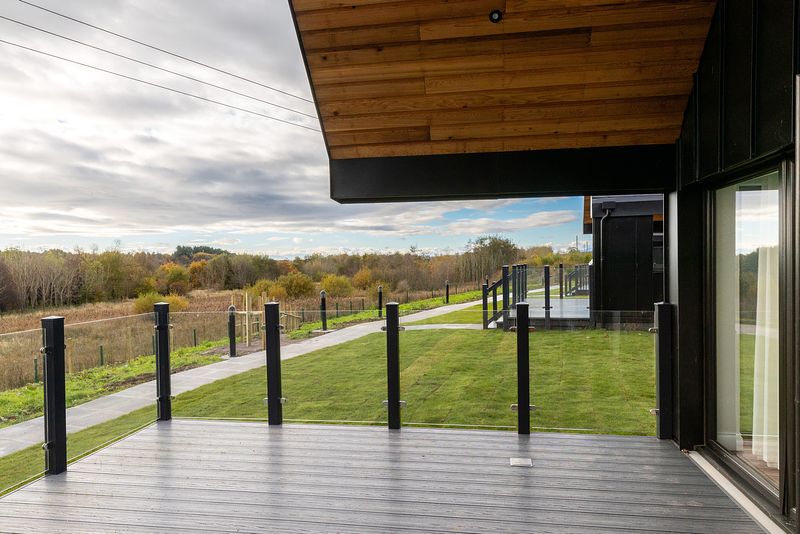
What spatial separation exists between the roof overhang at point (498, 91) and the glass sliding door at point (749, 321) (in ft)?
2.64

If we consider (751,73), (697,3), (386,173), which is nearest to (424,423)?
(386,173)

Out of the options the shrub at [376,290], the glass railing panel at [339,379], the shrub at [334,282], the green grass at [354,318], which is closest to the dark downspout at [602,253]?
the shrub at [376,290]

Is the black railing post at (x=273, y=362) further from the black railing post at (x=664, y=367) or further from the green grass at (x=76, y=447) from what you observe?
the black railing post at (x=664, y=367)

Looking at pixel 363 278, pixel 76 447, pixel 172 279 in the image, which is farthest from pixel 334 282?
pixel 76 447

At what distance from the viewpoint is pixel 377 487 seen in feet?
10.1

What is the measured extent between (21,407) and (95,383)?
0.55m

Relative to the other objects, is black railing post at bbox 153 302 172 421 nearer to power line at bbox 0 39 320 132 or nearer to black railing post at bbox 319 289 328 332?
black railing post at bbox 319 289 328 332

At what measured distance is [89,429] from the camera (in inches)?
146

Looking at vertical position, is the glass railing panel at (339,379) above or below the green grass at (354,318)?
below

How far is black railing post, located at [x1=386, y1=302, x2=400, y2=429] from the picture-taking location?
4250 millimetres

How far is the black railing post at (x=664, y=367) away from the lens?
3.84m

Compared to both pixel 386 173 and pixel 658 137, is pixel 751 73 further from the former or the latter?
pixel 386 173

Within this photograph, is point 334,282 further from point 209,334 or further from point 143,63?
point 209,334

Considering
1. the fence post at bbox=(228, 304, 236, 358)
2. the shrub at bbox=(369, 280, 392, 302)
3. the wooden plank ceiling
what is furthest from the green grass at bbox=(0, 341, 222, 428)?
the wooden plank ceiling
